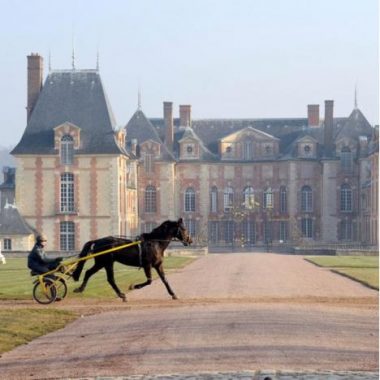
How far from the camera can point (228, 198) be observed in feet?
225

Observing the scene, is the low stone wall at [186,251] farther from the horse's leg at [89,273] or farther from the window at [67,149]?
the horse's leg at [89,273]

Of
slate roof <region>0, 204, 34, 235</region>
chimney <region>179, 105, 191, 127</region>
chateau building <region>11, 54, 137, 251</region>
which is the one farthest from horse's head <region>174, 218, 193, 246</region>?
chimney <region>179, 105, 191, 127</region>

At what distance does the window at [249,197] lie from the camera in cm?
6762

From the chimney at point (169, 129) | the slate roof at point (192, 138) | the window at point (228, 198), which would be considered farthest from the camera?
the window at point (228, 198)

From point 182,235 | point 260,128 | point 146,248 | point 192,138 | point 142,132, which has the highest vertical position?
point 260,128

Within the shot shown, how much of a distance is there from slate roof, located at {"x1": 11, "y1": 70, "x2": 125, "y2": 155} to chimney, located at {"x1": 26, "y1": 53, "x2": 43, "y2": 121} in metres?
0.75

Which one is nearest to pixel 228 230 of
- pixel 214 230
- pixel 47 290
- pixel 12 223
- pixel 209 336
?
pixel 214 230

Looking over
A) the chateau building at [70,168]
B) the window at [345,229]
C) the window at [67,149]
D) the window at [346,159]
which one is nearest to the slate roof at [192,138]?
the window at [346,159]

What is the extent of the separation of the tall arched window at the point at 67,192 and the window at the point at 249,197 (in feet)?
55.3

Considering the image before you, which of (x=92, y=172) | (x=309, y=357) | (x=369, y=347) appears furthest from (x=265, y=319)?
(x=92, y=172)

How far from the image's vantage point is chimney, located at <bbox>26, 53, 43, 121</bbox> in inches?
2172

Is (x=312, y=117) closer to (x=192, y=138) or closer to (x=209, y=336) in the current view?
(x=192, y=138)

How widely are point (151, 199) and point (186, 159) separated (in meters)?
3.50

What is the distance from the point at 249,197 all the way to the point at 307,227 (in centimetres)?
432
